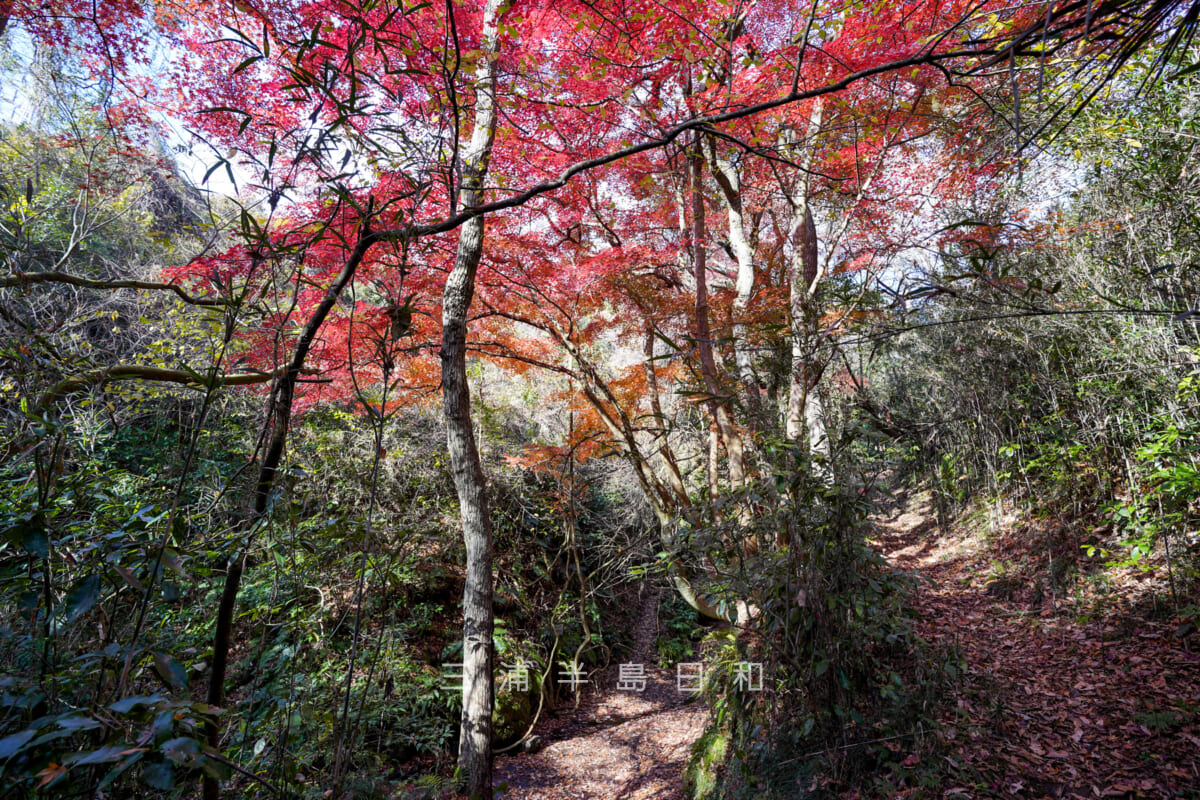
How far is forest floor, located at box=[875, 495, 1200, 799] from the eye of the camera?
7.30 feet

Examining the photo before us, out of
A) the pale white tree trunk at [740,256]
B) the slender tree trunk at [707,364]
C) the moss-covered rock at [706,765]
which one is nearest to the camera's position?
the moss-covered rock at [706,765]

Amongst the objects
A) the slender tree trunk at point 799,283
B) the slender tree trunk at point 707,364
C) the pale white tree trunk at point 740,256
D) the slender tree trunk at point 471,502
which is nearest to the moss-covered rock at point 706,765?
the slender tree trunk at point 471,502

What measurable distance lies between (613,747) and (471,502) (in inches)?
121

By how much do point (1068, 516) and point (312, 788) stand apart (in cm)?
624

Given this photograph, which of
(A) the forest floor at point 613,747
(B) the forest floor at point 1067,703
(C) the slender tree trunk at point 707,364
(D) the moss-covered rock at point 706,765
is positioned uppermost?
(C) the slender tree trunk at point 707,364

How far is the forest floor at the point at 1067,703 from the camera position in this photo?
7.30ft

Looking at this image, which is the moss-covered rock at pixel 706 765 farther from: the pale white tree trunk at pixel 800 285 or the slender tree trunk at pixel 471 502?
the pale white tree trunk at pixel 800 285

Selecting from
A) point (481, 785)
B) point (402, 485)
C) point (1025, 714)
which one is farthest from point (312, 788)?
point (402, 485)

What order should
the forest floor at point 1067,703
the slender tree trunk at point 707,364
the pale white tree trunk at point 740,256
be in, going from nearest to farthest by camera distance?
the forest floor at point 1067,703 < the slender tree trunk at point 707,364 < the pale white tree trunk at point 740,256

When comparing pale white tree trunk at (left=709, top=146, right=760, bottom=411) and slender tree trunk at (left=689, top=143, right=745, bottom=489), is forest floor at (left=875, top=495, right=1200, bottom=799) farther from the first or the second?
pale white tree trunk at (left=709, top=146, right=760, bottom=411)

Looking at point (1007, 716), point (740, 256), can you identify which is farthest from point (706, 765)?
point (740, 256)

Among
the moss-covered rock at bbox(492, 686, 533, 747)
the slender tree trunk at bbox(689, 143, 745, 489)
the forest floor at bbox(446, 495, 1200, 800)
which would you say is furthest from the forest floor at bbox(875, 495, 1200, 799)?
the moss-covered rock at bbox(492, 686, 533, 747)

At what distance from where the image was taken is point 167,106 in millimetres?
4703

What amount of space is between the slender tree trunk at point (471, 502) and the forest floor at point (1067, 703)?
2.41 metres
